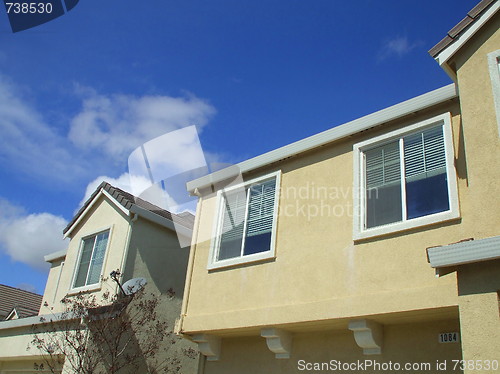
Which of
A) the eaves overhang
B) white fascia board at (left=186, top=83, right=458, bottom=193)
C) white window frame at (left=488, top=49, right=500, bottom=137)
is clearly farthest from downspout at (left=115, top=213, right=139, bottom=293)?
white window frame at (left=488, top=49, right=500, bottom=137)

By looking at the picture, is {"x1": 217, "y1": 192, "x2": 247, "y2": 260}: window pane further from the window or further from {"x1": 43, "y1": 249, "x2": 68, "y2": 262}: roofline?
{"x1": 43, "y1": 249, "x2": 68, "y2": 262}: roofline

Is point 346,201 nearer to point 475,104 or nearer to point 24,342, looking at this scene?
point 475,104

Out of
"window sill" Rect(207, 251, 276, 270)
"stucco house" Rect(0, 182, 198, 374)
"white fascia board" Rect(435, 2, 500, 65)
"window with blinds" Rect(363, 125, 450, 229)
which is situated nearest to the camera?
"white fascia board" Rect(435, 2, 500, 65)

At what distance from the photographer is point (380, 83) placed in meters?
10.3

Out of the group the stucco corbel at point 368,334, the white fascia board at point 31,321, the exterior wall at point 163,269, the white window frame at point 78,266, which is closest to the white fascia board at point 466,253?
the stucco corbel at point 368,334

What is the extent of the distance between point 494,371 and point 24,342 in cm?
1230

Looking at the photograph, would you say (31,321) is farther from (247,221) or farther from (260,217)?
(260,217)

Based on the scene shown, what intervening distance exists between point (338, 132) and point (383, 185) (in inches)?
65.4

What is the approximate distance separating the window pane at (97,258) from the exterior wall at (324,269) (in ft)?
15.4

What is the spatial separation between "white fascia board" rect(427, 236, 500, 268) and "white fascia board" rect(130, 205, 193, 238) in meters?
10.7

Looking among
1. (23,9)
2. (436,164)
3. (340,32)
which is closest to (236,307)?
(436,164)

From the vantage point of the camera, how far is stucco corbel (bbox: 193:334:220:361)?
421 inches

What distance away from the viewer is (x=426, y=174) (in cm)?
843

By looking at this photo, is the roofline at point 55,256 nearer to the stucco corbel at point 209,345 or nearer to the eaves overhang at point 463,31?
the stucco corbel at point 209,345
